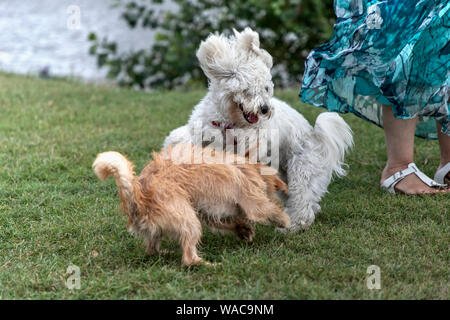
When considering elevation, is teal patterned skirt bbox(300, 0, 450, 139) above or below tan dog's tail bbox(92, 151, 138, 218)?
above

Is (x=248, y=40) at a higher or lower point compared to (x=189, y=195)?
higher

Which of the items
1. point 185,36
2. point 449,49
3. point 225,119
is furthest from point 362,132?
point 185,36

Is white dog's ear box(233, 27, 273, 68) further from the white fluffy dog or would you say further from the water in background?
the water in background

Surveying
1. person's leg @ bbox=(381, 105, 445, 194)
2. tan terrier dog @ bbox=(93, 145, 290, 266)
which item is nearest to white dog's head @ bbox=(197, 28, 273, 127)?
tan terrier dog @ bbox=(93, 145, 290, 266)

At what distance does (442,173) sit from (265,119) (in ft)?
5.56

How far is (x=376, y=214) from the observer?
12.9 feet

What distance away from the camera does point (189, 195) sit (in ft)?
10.3

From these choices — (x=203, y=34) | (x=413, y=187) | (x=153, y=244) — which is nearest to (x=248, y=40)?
(x=153, y=244)

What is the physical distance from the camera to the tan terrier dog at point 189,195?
3.01 metres

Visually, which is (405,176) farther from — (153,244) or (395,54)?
(153,244)

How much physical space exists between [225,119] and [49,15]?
10.7 metres

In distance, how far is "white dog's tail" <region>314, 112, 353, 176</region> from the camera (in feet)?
13.2

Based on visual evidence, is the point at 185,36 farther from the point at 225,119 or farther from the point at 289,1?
the point at 225,119

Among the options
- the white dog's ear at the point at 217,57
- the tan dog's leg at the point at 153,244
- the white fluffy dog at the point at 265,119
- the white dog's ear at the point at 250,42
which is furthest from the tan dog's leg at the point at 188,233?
the white dog's ear at the point at 250,42
